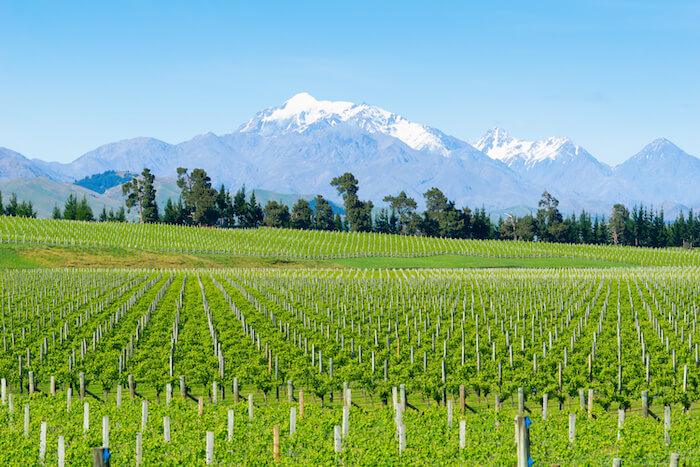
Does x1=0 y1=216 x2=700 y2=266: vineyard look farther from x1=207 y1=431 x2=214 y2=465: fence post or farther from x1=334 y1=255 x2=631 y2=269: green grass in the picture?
x1=207 y1=431 x2=214 y2=465: fence post

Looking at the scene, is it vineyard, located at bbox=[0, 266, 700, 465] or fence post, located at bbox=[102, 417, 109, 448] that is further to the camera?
vineyard, located at bbox=[0, 266, 700, 465]

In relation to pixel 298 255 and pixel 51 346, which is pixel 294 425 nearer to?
pixel 51 346

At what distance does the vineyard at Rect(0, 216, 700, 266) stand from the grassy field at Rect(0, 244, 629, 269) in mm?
6912

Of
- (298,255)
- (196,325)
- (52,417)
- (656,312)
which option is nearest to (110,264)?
(298,255)

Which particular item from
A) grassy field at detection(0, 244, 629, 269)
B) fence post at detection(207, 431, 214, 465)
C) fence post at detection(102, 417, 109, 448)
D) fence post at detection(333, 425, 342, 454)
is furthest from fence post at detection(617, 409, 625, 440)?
grassy field at detection(0, 244, 629, 269)

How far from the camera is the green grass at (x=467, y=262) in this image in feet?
408

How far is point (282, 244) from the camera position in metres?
152

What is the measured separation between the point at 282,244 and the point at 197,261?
3451 centimetres

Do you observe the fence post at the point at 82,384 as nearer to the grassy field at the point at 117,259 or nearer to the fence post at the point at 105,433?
the fence post at the point at 105,433

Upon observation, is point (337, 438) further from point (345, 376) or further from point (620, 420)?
point (345, 376)

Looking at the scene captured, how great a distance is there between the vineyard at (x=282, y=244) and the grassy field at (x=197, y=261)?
6912mm

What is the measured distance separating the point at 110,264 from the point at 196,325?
7573 cm

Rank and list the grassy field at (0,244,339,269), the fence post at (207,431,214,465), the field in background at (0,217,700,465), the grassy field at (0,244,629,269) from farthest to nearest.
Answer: the grassy field at (0,244,629,269), the grassy field at (0,244,339,269), the field in background at (0,217,700,465), the fence post at (207,431,214,465)

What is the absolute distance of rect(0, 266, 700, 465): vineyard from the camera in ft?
58.1
